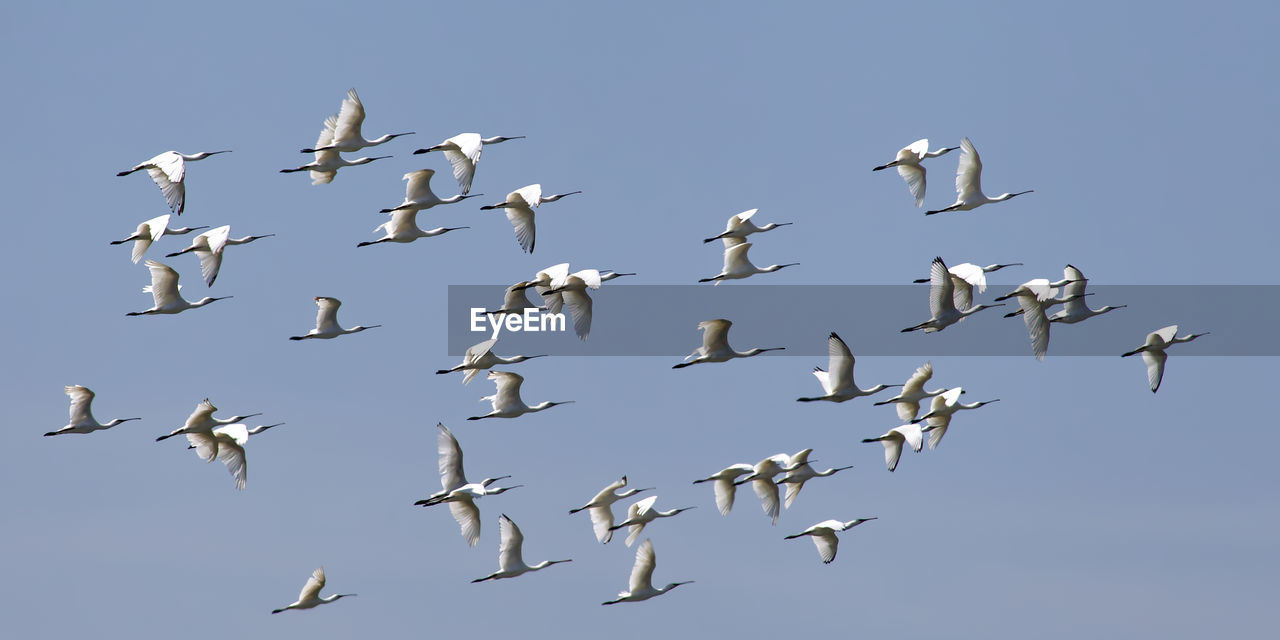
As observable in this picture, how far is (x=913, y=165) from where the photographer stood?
52.8 m

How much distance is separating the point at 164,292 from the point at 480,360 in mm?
7790

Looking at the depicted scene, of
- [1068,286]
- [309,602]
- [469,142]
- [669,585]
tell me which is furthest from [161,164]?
[1068,286]

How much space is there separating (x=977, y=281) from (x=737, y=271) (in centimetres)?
591

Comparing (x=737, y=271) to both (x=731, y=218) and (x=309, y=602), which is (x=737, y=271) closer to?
(x=731, y=218)

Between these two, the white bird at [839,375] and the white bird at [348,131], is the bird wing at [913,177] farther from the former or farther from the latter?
the white bird at [348,131]

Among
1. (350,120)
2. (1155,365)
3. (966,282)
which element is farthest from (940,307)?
(350,120)

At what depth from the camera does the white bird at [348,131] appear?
50469 mm

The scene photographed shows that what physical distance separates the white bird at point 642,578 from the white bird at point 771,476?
287cm

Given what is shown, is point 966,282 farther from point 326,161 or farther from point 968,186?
point 326,161

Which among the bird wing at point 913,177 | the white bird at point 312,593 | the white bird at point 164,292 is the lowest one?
the white bird at point 312,593

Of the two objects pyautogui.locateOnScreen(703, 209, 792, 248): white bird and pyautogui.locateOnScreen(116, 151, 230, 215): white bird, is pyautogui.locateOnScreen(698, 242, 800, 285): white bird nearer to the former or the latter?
pyautogui.locateOnScreen(703, 209, 792, 248): white bird

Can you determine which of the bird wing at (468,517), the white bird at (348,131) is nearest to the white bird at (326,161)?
the white bird at (348,131)

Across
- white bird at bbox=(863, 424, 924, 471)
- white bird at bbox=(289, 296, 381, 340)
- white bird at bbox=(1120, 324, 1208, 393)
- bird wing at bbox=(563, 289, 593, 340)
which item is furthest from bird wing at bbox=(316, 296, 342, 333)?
white bird at bbox=(1120, 324, 1208, 393)

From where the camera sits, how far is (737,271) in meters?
53.2
